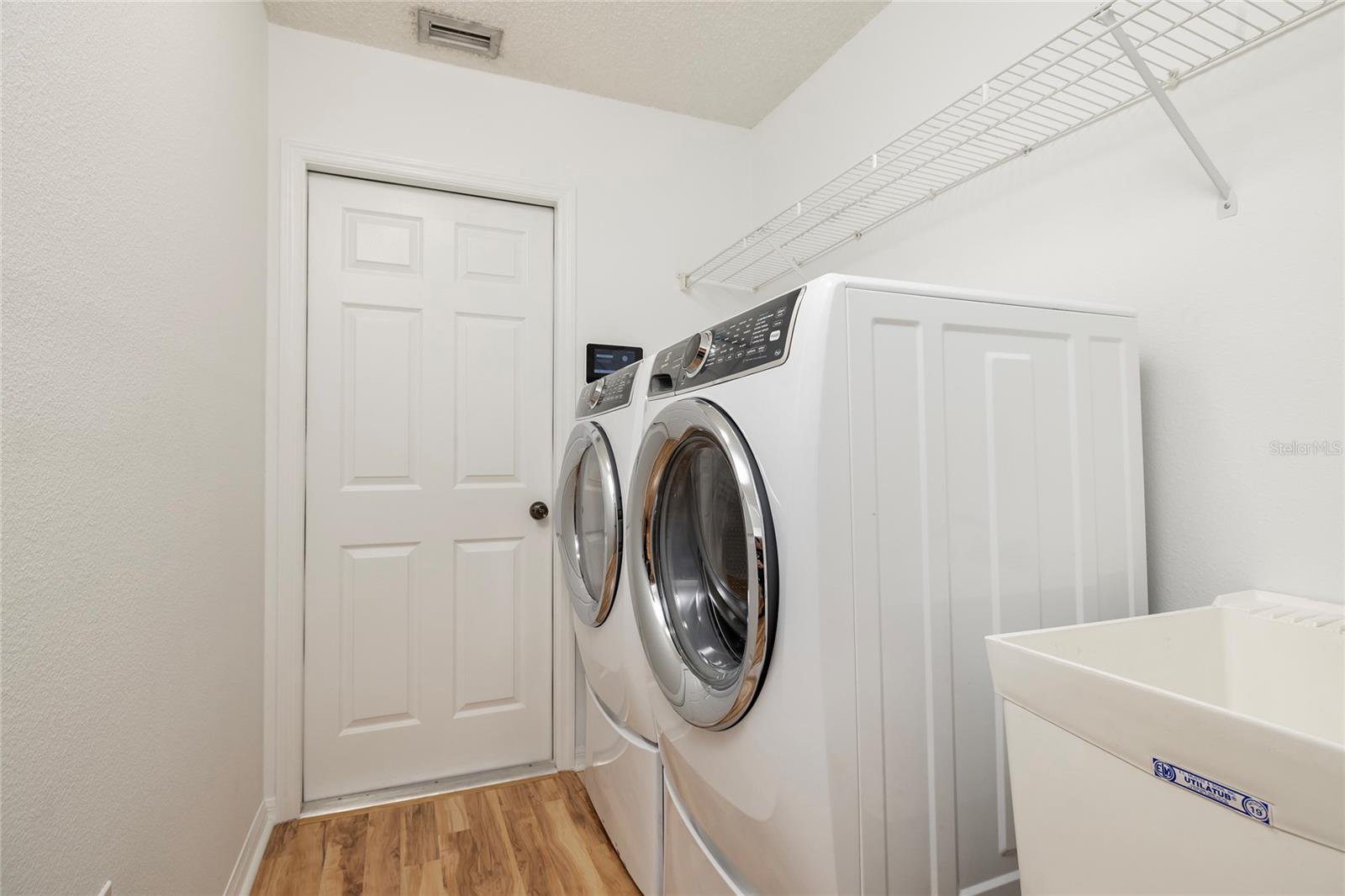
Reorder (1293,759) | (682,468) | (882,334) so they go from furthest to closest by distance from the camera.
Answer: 1. (682,468)
2. (882,334)
3. (1293,759)

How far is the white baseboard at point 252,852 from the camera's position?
1.52m

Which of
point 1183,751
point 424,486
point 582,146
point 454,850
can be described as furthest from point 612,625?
point 582,146

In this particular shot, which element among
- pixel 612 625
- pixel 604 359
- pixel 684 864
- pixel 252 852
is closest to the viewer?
pixel 684 864

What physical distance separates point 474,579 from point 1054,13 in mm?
2221

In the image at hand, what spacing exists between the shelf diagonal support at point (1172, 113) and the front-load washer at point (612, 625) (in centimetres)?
101

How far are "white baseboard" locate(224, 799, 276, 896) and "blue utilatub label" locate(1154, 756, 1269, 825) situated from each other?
1.84 m

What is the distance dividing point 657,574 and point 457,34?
186cm

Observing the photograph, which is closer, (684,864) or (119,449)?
(119,449)

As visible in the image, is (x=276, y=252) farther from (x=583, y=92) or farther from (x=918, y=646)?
(x=918, y=646)

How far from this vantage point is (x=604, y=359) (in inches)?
90.6

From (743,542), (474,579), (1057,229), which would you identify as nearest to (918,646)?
(743,542)

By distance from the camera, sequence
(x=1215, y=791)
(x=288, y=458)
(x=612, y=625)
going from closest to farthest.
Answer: (x=1215, y=791)
(x=612, y=625)
(x=288, y=458)

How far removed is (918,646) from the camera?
0.95m

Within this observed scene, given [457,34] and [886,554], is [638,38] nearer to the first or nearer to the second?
[457,34]
